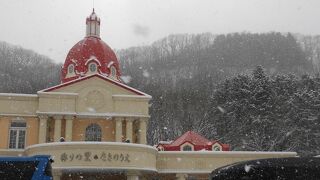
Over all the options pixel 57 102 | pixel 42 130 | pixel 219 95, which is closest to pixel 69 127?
pixel 42 130

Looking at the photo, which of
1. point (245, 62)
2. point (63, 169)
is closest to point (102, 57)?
point (63, 169)

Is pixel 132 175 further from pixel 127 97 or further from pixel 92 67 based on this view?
pixel 92 67

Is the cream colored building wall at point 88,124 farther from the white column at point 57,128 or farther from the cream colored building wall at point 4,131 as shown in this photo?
the cream colored building wall at point 4,131

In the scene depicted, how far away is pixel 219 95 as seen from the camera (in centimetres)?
6094

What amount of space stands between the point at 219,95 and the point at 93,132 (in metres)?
28.6

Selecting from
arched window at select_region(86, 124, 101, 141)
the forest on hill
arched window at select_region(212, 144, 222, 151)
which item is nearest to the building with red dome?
arched window at select_region(86, 124, 101, 141)

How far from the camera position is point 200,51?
81.7 metres

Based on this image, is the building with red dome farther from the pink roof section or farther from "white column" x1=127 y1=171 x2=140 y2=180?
the pink roof section

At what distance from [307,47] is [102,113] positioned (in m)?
60.9

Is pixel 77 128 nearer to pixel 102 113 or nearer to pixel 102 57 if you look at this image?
pixel 102 113

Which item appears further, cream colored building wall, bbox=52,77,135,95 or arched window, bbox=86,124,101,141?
arched window, bbox=86,124,101,141

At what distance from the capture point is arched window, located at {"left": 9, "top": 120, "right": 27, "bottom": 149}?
111ft

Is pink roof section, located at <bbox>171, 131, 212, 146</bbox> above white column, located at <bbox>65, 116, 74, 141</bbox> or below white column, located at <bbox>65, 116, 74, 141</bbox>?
below

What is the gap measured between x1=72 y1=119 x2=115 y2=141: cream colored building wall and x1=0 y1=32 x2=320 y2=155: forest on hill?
23337 mm
